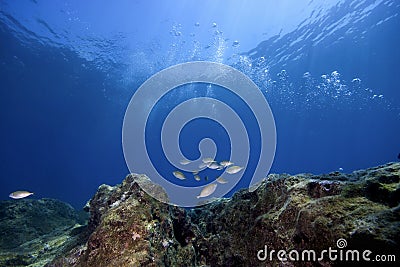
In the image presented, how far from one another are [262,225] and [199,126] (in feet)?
185

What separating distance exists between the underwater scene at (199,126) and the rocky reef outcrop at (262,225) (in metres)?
0.02

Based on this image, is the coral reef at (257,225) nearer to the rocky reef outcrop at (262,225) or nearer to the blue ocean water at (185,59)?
the rocky reef outcrop at (262,225)

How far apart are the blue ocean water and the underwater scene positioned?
187 millimetres

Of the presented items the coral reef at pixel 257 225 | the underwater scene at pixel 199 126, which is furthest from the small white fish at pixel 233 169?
the coral reef at pixel 257 225

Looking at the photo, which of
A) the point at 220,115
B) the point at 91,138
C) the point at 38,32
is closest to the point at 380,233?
the point at 38,32

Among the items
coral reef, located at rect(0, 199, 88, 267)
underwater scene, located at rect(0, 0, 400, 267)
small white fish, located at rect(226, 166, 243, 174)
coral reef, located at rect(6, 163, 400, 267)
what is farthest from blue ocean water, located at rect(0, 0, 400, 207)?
coral reef, located at rect(6, 163, 400, 267)

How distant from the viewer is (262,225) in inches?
126

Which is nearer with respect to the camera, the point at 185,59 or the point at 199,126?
the point at 185,59

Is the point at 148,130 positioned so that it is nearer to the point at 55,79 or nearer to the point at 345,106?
the point at 55,79

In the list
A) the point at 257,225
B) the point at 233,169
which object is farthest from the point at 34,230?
the point at 257,225

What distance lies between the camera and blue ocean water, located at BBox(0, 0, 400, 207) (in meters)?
21.6

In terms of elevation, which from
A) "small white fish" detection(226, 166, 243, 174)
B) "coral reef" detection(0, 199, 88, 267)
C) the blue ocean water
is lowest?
"coral reef" detection(0, 199, 88, 267)

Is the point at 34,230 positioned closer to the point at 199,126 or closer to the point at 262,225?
the point at 262,225

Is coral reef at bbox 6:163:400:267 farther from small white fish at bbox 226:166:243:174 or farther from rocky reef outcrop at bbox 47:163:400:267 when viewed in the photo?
small white fish at bbox 226:166:243:174
